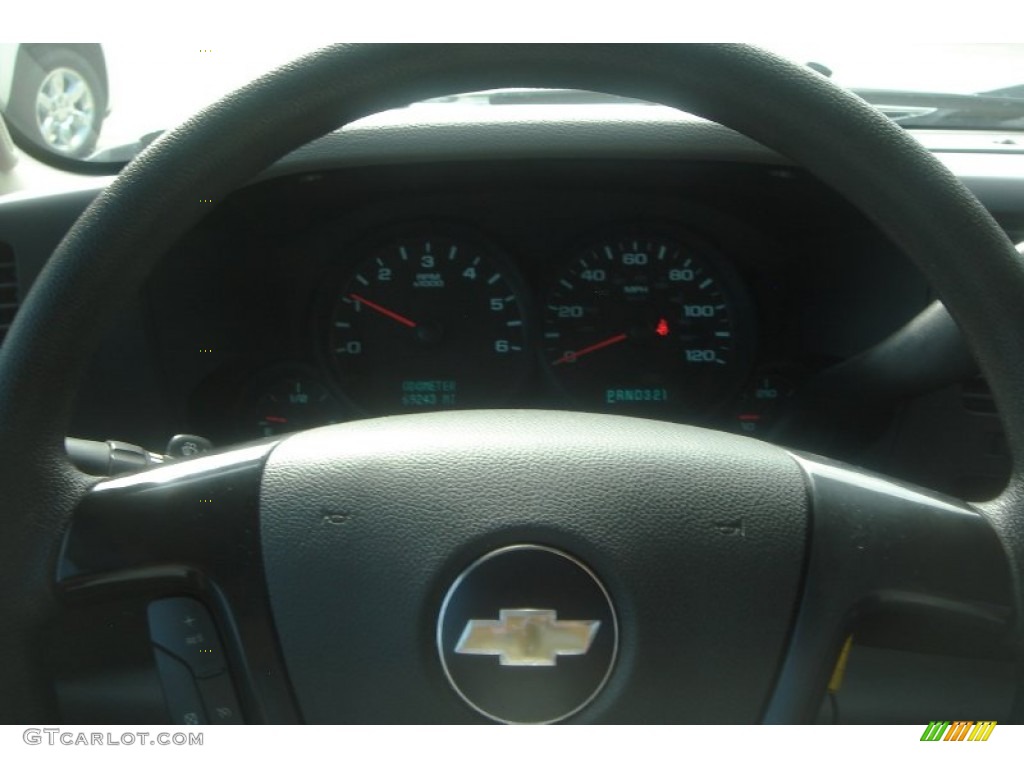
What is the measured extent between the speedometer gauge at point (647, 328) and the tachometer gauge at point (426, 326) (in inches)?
4.1

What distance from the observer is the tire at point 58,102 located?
92.5 inches

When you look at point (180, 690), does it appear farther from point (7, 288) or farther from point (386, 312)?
point (386, 312)

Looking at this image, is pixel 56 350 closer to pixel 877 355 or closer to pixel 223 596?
pixel 223 596

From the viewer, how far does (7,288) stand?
2.21 meters

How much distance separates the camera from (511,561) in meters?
0.95

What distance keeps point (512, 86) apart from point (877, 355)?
1.08 m

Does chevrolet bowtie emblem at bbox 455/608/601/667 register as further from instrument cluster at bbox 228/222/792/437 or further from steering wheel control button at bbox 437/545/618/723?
instrument cluster at bbox 228/222/792/437

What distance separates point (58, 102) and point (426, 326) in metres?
0.94

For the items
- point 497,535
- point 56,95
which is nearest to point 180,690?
point 497,535

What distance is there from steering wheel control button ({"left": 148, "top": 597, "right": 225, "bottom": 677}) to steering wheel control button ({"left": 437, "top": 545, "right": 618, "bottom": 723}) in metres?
0.17

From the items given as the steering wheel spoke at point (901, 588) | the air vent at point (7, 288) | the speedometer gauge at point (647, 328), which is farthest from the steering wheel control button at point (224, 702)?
the speedometer gauge at point (647, 328)

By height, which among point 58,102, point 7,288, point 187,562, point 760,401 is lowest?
point 760,401

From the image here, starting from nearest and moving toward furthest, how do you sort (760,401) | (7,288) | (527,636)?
(527,636) < (7,288) < (760,401)

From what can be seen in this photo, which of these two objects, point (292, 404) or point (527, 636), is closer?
point (527, 636)
